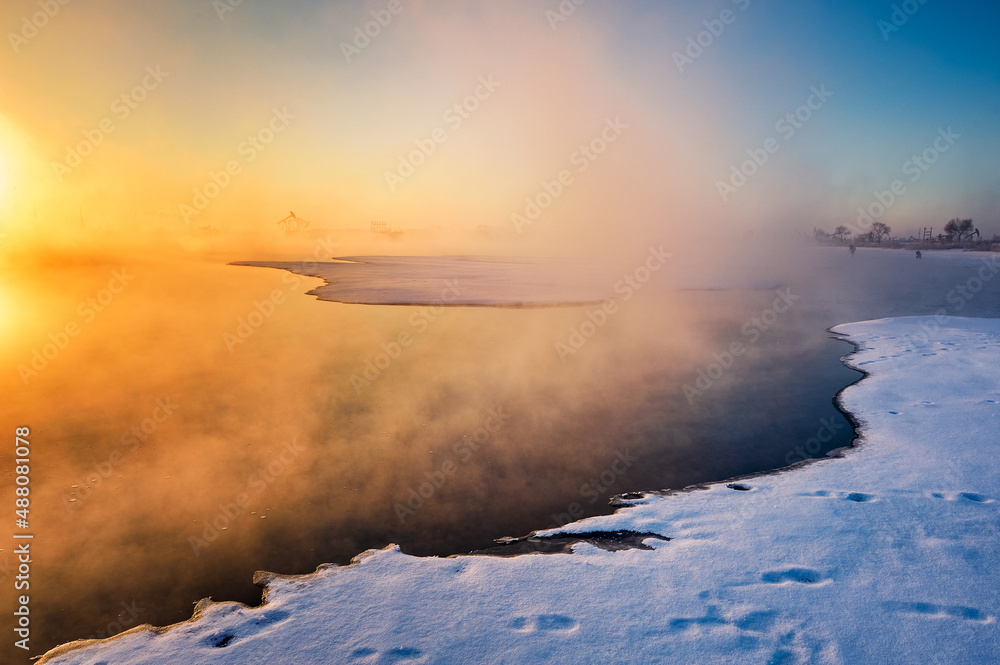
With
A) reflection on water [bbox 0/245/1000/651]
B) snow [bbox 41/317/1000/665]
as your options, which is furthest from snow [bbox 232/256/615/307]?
snow [bbox 41/317/1000/665]

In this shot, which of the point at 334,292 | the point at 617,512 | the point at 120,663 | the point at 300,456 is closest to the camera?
the point at 120,663

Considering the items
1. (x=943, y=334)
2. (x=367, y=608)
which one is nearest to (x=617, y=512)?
(x=367, y=608)

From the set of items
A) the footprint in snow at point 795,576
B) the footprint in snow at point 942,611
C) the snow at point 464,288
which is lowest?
the footprint in snow at point 942,611

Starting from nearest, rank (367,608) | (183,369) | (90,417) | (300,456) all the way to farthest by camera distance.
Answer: (367,608) → (300,456) → (90,417) → (183,369)

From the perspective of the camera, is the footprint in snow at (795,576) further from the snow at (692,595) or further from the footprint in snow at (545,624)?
the footprint in snow at (545,624)

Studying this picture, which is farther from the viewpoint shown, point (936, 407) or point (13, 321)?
point (13, 321)

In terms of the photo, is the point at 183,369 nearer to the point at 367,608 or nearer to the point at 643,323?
the point at 367,608

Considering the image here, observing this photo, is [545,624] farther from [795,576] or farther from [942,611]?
[942,611]

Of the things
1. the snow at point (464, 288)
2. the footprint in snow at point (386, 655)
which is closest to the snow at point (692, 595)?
the footprint in snow at point (386, 655)
